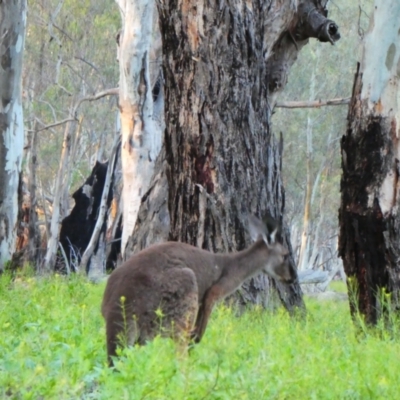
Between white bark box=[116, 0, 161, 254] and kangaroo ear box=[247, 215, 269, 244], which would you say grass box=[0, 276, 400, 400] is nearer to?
kangaroo ear box=[247, 215, 269, 244]

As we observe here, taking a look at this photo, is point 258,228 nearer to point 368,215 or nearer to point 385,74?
point 368,215

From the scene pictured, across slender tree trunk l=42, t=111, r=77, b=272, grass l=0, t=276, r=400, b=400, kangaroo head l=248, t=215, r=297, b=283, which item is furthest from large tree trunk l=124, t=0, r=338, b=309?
slender tree trunk l=42, t=111, r=77, b=272

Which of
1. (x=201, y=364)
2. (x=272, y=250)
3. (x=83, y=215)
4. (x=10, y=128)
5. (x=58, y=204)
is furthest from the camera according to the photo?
(x=58, y=204)

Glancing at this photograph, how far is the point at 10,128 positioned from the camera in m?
13.2

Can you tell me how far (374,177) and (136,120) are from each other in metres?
9.35

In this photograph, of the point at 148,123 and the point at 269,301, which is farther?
the point at 148,123

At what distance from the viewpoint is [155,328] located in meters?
5.17

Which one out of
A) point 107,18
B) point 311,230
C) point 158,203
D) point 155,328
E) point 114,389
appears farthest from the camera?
Answer: point 311,230

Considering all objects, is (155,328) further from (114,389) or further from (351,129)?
(351,129)

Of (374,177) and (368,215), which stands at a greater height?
(374,177)

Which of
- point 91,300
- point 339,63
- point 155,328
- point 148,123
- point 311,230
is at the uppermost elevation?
point 339,63

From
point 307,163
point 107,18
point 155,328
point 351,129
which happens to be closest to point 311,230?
point 307,163

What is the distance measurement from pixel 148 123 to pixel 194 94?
781cm

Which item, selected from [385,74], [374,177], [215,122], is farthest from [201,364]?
[215,122]
